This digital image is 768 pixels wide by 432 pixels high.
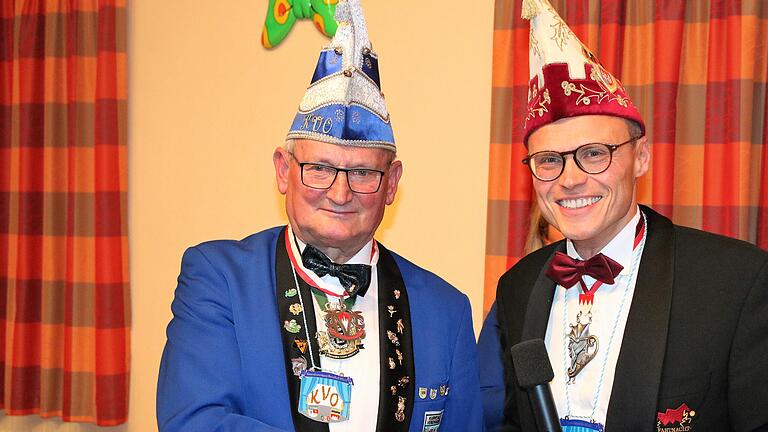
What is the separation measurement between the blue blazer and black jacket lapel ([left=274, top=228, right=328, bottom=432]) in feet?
0.06

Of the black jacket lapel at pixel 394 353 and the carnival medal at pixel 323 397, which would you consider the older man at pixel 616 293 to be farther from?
the carnival medal at pixel 323 397

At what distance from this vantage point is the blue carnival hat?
2.05m

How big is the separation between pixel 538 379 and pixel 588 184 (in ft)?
1.72

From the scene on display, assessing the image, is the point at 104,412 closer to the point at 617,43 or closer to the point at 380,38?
the point at 380,38

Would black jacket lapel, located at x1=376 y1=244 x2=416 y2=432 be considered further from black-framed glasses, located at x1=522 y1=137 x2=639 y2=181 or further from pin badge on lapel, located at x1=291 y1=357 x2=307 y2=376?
black-framed glasses, located at x1=522 y1=137 x2=639 y2=181

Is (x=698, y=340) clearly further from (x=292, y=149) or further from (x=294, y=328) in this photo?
(x=292, y=149)

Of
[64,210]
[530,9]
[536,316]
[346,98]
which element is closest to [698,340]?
[536,316]

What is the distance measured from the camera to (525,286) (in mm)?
2209

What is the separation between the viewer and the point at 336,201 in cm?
204

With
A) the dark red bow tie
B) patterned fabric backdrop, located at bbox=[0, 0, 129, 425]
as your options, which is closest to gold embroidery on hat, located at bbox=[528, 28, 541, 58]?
the dark red bow tie

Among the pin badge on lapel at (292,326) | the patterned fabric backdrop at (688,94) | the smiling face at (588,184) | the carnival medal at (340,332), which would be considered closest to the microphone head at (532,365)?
the smiling face at (588,184)

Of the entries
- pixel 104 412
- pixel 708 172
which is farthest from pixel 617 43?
pixel 104 412

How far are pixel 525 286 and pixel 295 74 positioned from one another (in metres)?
1.94

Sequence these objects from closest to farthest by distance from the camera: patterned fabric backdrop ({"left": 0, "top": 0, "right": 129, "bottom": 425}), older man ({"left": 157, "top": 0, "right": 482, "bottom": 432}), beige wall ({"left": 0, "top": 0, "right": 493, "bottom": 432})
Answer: older man ({"left": 157, "top": 0, "right": 482, "bottom": 432})
beige wall ({"left": 0, "top": 0, "right": 493, "bottom": 432})
patterned fabric backdrop ({"left": 0, "top": 0, "right": 129, "bottom": 425})
